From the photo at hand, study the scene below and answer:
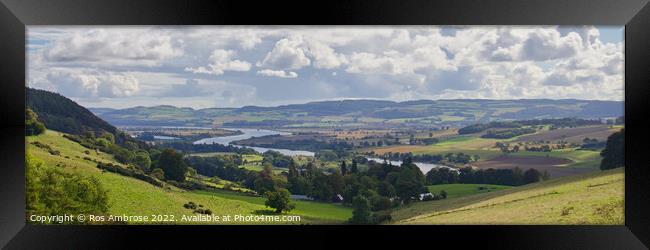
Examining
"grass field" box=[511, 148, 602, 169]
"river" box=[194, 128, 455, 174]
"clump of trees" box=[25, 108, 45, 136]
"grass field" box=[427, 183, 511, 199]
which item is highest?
"clump of trees" box=[25, 108, 45, 136]

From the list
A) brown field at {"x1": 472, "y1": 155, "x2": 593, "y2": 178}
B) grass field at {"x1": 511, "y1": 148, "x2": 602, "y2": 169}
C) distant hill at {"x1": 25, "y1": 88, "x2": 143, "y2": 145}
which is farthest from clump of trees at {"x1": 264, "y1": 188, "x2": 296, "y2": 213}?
grass field at {"x1": 511, "y1": 148, "x2": 602, "y2": 169}

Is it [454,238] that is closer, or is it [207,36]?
[454,238]

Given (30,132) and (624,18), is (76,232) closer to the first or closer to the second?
(624,18)

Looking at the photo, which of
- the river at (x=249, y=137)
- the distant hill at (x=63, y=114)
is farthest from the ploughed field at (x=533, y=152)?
the distant hill at (x=63, y=114)

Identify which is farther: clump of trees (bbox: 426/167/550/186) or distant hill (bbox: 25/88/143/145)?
clump of trees (bbox: 426/167/550/186)

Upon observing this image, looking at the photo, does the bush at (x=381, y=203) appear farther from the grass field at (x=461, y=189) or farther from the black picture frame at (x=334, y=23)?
the black picture frame at (x=334, y=23)

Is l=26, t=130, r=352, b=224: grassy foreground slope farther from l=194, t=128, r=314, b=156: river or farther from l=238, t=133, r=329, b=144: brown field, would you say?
l=238, t=133, r=329, b=144: brown field

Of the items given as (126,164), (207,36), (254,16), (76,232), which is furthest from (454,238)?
(126,164)
